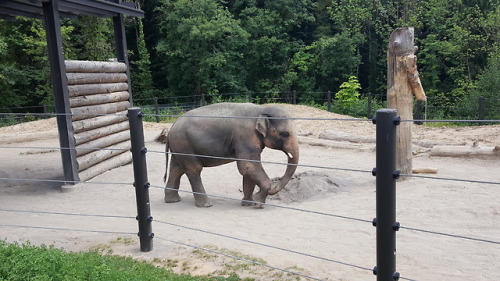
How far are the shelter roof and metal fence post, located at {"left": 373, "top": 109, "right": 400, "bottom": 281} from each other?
7.23 meters

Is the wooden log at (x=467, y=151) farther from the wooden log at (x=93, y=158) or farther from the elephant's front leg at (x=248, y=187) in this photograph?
the wooden log at (x=93, y=158)

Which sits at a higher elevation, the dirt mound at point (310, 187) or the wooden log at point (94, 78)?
the wooden log at point (94, 78)

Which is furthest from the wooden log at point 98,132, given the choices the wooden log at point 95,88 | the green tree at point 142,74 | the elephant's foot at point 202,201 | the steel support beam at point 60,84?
the green tree at point 142,74

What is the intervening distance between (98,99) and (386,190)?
25.7 ft

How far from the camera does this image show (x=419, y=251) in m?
4.76

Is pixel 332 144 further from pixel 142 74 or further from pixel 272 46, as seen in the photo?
pixel 142 74

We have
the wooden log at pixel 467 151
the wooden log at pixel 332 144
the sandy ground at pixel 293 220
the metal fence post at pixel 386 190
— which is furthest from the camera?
the wooden log at pixel 332 144

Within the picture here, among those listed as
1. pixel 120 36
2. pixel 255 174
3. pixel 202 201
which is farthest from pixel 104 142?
pixel 255 174

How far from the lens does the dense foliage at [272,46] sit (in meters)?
23.7

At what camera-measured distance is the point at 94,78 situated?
9.27 metres

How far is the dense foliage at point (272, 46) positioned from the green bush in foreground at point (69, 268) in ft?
62.1

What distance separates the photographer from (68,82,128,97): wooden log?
8477 mm

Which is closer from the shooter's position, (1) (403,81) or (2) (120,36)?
(1) (403,81)

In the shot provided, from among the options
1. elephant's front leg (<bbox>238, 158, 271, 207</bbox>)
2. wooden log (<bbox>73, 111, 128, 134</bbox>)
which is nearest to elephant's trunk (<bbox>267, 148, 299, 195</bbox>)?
elephant's front leg (<bbox>238, 158, 271, 207</bbox>)
